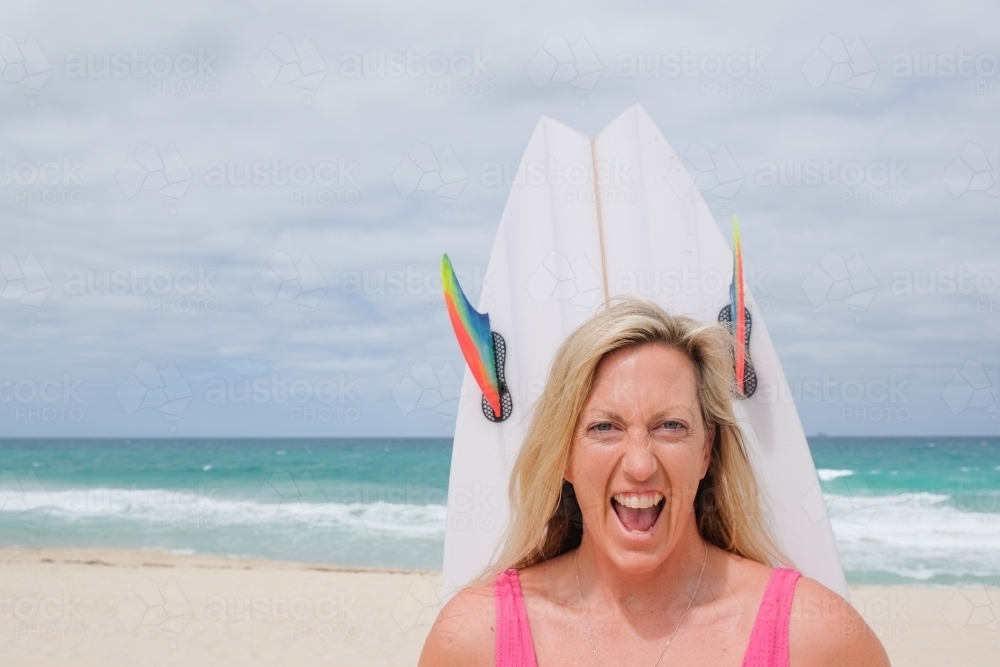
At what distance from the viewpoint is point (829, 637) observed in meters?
1.40

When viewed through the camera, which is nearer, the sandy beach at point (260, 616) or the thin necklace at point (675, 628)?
the thin necklace at point (675, 628)

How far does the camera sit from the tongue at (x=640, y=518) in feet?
4.92

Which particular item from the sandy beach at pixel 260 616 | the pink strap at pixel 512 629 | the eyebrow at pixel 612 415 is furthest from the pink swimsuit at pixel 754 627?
the sandy beach at pixel 260 616

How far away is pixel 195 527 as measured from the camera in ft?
47.5

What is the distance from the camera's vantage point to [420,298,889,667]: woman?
4.83ft

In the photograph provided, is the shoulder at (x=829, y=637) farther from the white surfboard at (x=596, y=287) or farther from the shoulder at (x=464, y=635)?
the white surfboard at (x=596, y=287)

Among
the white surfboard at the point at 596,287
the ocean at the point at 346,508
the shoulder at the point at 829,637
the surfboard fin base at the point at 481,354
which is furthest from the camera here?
the ocean at the point at 346,508

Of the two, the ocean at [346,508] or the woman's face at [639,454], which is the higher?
the woman's face at [639,454]

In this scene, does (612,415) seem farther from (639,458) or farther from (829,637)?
(829,637)

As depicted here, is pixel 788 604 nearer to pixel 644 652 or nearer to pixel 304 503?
pixel 644 652

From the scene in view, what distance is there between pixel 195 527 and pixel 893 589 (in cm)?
1120

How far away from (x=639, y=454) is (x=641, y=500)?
8 cm

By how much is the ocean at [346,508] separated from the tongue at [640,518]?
9.14m

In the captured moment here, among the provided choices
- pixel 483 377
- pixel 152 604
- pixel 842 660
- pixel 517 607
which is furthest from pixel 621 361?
pixel 152 604
